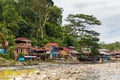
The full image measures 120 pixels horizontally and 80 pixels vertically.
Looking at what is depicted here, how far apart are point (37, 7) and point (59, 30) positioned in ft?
Answer: 33.6

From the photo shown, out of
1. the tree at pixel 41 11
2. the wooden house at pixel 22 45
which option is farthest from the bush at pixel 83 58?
the wooden house at pixel 22 45

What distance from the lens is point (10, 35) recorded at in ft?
222

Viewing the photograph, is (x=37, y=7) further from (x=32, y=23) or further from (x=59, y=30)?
(x=59, y=30)

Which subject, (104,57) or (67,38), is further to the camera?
(104,57)

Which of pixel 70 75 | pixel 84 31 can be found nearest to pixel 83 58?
pixel 84 31

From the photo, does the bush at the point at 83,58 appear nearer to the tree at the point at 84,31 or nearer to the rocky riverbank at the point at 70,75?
the tree at the point at 84,31

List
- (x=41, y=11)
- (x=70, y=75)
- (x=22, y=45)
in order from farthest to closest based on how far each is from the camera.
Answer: (x=41, y=11) → (x=22, y=45) → (x=70, y=75)

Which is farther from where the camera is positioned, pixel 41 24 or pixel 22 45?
pixel 41 24

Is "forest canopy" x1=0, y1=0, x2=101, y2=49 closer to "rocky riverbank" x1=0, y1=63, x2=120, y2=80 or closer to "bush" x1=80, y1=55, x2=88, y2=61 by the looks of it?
"bush" x1=80, y1=55, x2=88, y2=61

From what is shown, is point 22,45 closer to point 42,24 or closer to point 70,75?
point 42,24

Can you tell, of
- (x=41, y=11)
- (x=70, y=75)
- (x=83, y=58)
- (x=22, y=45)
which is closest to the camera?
(x=70, y=75)

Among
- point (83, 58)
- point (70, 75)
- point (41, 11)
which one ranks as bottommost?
point (83, 58)

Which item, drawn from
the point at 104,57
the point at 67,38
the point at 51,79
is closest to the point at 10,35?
the point at 67,38

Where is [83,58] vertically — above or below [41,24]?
below
